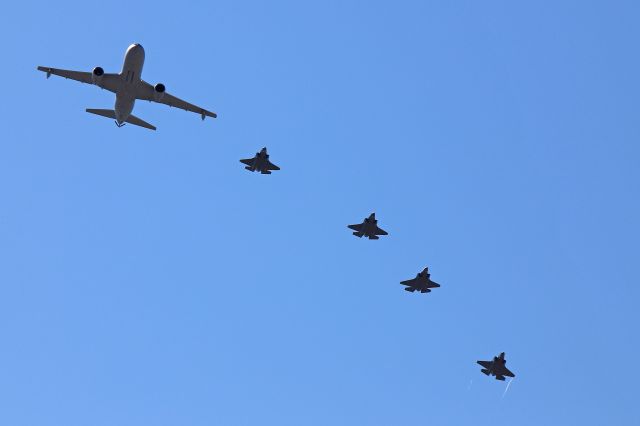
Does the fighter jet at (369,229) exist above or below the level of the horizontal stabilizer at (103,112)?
above

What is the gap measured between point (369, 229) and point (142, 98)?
88.2ft

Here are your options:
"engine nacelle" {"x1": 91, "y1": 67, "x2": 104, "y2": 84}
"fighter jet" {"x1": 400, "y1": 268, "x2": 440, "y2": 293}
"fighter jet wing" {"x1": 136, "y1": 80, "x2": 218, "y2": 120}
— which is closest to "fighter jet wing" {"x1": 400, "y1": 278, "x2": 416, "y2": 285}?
"fighter jet" {"x1": 400, "y1": 268, "x2": 440, "y2": 293}

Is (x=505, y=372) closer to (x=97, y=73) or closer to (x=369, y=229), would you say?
(x=369, y=229)

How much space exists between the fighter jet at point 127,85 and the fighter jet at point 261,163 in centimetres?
1059

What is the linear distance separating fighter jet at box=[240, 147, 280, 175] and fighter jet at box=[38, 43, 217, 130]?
10.6m

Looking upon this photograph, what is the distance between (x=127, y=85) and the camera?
134875mm

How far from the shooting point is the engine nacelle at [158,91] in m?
137

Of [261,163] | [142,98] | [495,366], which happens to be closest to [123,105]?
[142,98]

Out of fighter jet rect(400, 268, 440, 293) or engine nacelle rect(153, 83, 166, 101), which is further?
fighter jet rect(400, 268, 440, 293)

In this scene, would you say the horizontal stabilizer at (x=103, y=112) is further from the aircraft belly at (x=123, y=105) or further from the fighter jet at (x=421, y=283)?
the fighter jet at (x=421, y=283)

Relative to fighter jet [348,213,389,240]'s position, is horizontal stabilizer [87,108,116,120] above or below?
below

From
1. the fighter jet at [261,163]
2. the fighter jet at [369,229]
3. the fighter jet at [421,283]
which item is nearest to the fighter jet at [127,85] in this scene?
the fighter jet at [261,163]

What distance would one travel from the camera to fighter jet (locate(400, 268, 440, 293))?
144m

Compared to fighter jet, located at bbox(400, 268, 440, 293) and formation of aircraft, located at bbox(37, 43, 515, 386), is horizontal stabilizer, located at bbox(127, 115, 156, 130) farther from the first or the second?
fighter jet, located at bbox(400, 268, 440, 293)
